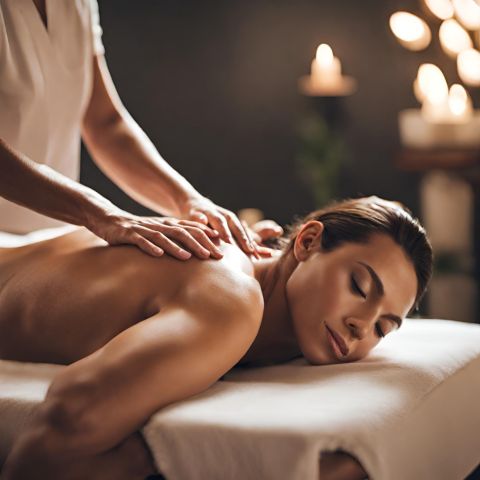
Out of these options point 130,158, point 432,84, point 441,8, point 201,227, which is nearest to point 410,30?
point 441,8

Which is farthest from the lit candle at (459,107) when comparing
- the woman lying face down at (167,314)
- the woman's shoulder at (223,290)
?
the woman's shoulder at (223,290)

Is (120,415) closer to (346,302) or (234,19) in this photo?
(346,302)

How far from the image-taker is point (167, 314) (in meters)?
1.48

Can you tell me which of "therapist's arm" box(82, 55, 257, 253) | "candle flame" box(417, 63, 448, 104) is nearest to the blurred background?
"candle flame" box(417, 63, 448, 104)

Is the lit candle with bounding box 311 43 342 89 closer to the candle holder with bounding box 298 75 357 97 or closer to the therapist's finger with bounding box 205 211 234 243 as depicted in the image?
the candle holder with bounding box 298 75 357 97

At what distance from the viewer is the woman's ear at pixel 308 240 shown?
1.78 m

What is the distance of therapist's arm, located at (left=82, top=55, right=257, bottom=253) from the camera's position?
2201 millimetres

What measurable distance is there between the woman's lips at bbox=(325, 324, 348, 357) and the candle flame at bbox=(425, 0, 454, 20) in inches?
147

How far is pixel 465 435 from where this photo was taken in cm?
160

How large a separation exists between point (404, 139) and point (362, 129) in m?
0.49

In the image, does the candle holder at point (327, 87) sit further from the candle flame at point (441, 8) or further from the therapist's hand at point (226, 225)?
the therapist's hand at point (226, 225)

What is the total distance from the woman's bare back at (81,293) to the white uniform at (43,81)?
1.68 ft

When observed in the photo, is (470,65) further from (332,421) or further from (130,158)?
(332,421)

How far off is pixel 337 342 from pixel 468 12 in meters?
3.64
